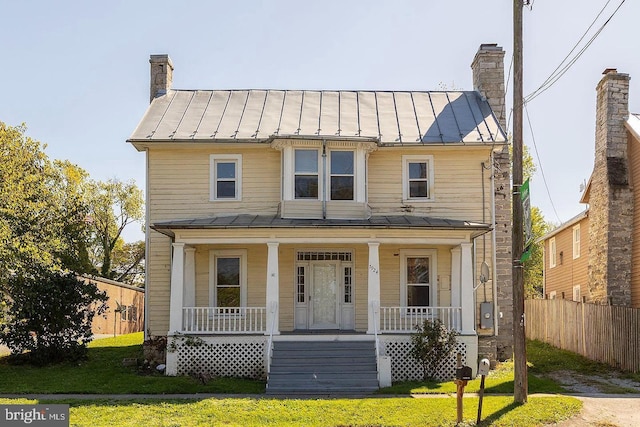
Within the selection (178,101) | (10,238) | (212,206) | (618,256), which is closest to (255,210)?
(212,206)

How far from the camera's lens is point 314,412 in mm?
Result: 13828

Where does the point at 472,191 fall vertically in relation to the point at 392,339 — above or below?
above

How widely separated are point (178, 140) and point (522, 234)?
34.3 feet

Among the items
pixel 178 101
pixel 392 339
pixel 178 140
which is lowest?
pixel 392 339

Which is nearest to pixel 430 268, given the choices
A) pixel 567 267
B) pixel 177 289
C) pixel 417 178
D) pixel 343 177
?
pixel 417 178

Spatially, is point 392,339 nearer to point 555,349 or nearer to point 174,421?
point 174,421

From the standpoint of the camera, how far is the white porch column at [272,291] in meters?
18.4

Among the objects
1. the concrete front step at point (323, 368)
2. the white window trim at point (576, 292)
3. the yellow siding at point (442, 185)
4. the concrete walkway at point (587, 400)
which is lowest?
the concrete walkway at point (587, 400)

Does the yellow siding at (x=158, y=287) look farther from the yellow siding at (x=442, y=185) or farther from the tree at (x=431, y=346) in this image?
the tree at (x=431, y=346)

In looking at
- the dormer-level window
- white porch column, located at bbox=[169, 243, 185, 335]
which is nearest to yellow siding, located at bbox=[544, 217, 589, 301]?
the dormer-level window

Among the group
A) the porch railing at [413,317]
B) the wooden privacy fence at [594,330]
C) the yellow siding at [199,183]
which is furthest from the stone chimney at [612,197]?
the yellow siding at [199,183]

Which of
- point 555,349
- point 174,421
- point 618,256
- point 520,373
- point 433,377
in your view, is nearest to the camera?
point 174,421

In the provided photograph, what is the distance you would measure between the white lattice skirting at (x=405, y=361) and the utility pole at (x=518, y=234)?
3.94 m

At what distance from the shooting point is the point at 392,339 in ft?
60.7
